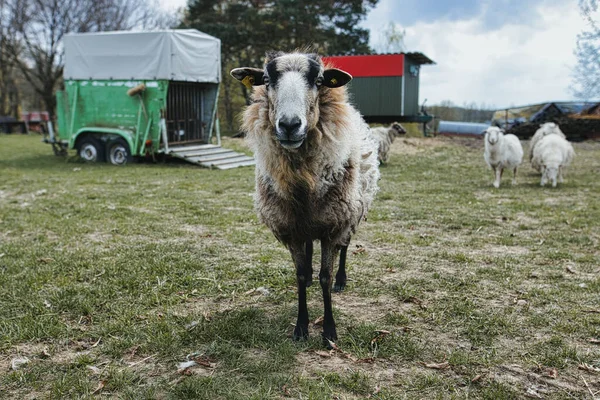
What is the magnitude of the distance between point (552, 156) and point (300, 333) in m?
8.82

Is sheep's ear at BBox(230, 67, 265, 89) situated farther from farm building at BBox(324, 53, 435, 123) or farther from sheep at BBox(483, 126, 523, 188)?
farm building at BBox(324, 53, 435, 123)

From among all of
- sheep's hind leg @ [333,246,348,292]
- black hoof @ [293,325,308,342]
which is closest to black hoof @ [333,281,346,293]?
sheep's hind leg @ [333,246,348,292]

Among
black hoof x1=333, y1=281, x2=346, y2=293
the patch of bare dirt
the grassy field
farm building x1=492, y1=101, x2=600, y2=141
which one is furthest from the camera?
farm building x1=492, y1=101, x2=600, y2=141

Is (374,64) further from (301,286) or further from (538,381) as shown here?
(538,381)

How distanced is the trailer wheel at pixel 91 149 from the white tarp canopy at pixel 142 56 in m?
1.82

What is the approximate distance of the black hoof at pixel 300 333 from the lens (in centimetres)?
358

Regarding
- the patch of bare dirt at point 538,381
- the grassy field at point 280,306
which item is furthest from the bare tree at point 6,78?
A: the patch of bare dirt at point 538,381

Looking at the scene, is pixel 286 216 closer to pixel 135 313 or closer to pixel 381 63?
pixel 135 313

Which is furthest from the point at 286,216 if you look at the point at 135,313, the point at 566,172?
the point at 566,172

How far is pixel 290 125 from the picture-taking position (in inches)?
122

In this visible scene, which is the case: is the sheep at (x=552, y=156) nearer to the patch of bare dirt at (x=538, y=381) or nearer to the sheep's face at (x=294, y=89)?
the patch of bare dirt at (x=538, y=381)

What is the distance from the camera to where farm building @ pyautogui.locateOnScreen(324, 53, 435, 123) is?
61.8ft

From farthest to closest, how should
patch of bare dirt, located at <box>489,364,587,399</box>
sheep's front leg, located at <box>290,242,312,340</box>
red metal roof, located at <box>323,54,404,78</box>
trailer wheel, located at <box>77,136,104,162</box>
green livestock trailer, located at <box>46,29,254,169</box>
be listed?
red metal roof, located at <box>323,54,404,78</box>, trailer wheel, located at <box>77,136,104,162</box>, green livestock trailer, located at <box>46,29,254,169</box>, sheep's front leg, located at <box>290,242,312,340</box>, patch of bare dirt, located at <box>489,364,587,399</box>

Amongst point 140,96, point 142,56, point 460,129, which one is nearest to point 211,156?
point 140,96
